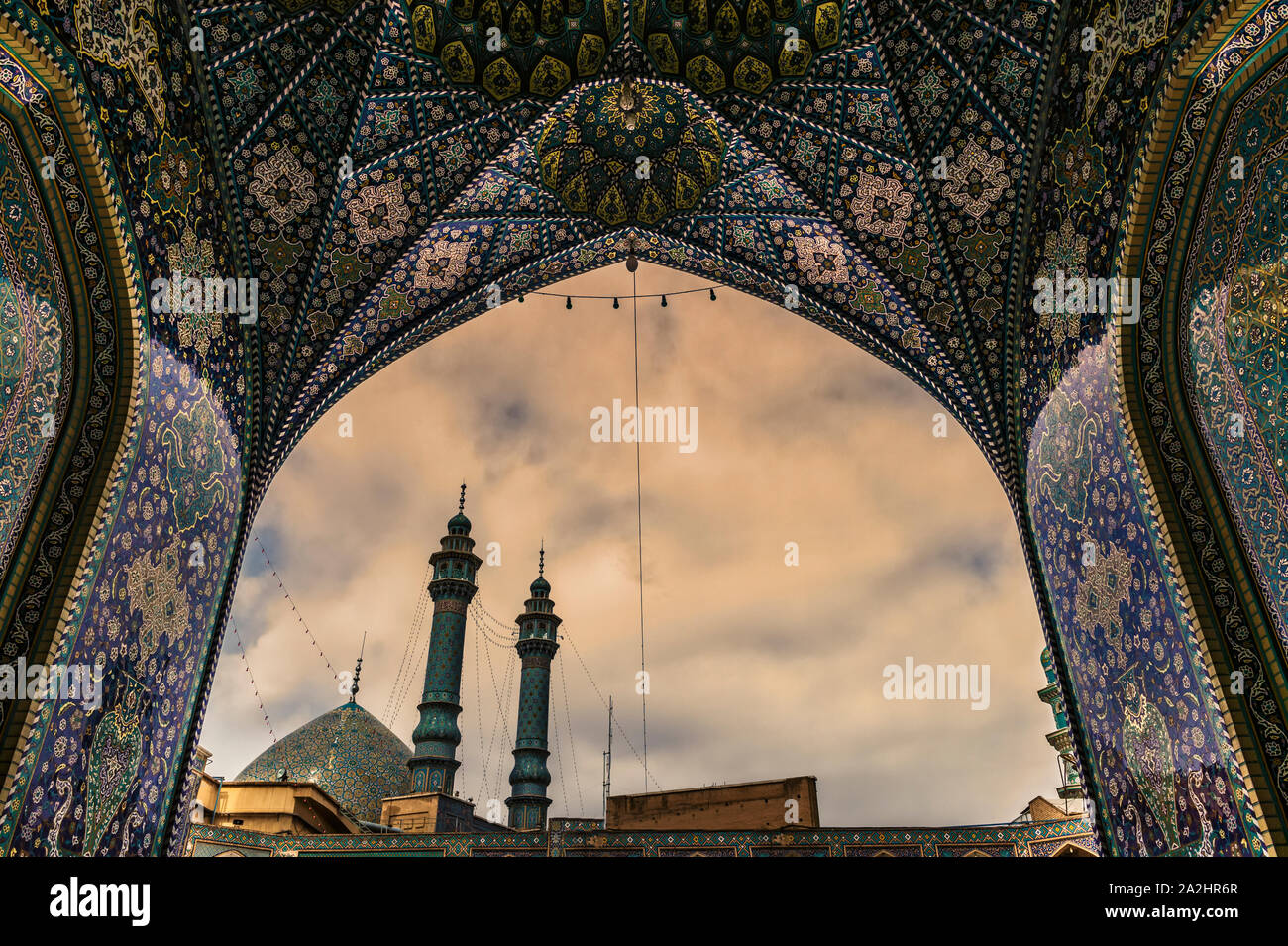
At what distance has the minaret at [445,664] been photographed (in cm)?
2080

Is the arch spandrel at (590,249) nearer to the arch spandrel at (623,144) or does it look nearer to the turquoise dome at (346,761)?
the arch spandrel at (623,144)

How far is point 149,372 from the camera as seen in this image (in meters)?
5.55

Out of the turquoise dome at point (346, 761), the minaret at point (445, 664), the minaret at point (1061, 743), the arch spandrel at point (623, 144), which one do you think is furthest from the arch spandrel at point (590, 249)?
the turquoise dome at point (346, 761)

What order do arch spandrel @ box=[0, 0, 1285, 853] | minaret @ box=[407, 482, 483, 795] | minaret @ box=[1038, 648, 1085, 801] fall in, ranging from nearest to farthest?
arch spandrel @ box=[0, 0, 1285, 853], minaret @ box=[1038, 648, 1085, 801], minaret @ box=[407, 482, 483, 795]

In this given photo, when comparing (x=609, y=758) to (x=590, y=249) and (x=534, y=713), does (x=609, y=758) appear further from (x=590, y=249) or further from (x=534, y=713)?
(x=590, y=249)

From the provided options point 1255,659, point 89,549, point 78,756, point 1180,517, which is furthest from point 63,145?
point 1255,659

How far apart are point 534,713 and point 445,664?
9.82 feet

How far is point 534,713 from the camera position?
23.7 metres

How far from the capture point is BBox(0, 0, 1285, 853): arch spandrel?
5.06m

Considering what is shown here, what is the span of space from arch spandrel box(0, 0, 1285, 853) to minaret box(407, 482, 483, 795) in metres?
15.2

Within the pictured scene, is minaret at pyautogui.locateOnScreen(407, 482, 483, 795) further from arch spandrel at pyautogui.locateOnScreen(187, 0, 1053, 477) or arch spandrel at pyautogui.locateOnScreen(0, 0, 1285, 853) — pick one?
arch spandrel at pyautogui.locateOnScreen(187, 0, 1053, 477)

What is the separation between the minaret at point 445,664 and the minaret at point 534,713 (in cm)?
210

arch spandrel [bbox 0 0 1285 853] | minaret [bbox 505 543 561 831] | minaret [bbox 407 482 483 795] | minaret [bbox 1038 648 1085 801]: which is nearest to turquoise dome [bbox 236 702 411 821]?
minaret [bbox 407 482 483 795]

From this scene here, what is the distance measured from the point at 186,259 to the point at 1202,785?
21.8 feet
